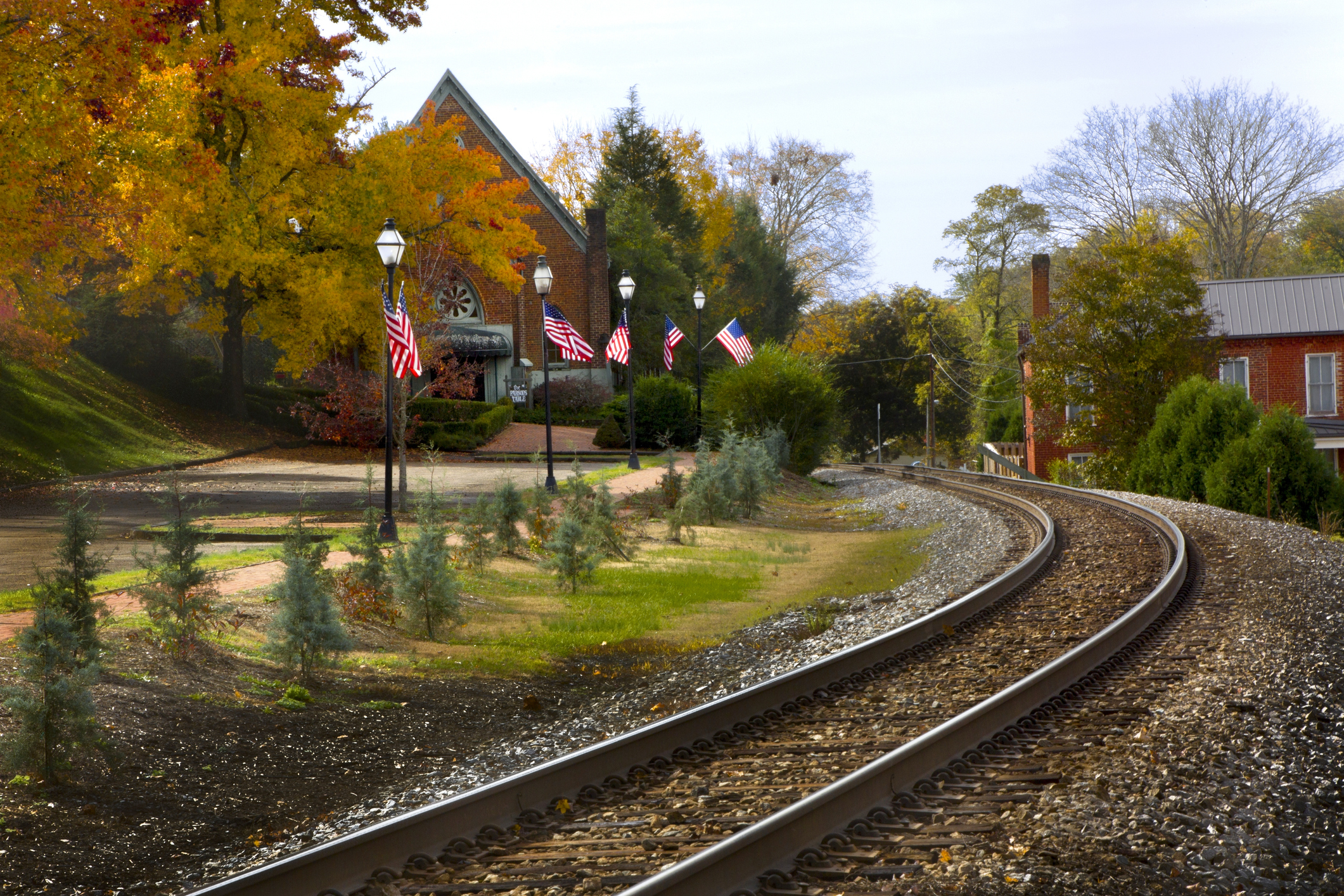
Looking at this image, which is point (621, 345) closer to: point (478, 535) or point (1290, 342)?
point (478, 535)

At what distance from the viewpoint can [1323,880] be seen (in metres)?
4.38

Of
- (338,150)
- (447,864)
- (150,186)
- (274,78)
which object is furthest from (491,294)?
(447,864)

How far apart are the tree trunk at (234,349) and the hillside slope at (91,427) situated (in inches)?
24.8

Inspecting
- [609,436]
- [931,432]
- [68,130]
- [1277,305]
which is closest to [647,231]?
[609,436]

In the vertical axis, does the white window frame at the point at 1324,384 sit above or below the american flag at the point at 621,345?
below

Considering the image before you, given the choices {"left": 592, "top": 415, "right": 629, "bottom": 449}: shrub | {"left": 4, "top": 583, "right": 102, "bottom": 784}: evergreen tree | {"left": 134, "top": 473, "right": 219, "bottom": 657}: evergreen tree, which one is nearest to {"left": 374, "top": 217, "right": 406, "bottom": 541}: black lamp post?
{"left": 134, "top": 473, "right": 219, "bottom": 657}: evergreen tree

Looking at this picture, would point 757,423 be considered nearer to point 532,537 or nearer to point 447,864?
point 532,537

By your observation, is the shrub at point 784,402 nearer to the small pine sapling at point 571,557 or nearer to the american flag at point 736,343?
the american flag at point 736,343

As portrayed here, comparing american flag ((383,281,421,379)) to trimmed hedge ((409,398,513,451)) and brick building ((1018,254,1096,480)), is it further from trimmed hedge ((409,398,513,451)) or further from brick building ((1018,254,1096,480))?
brick building ((1018,254,1096,480))

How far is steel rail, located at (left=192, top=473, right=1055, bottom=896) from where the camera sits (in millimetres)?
4141

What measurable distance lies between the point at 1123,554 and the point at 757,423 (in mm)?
15660

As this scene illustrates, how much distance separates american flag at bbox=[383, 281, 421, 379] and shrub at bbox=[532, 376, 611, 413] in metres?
24.0

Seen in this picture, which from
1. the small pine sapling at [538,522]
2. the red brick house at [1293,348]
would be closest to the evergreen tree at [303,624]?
the small pine sapling at [538,522]

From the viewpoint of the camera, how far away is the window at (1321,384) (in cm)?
3572
